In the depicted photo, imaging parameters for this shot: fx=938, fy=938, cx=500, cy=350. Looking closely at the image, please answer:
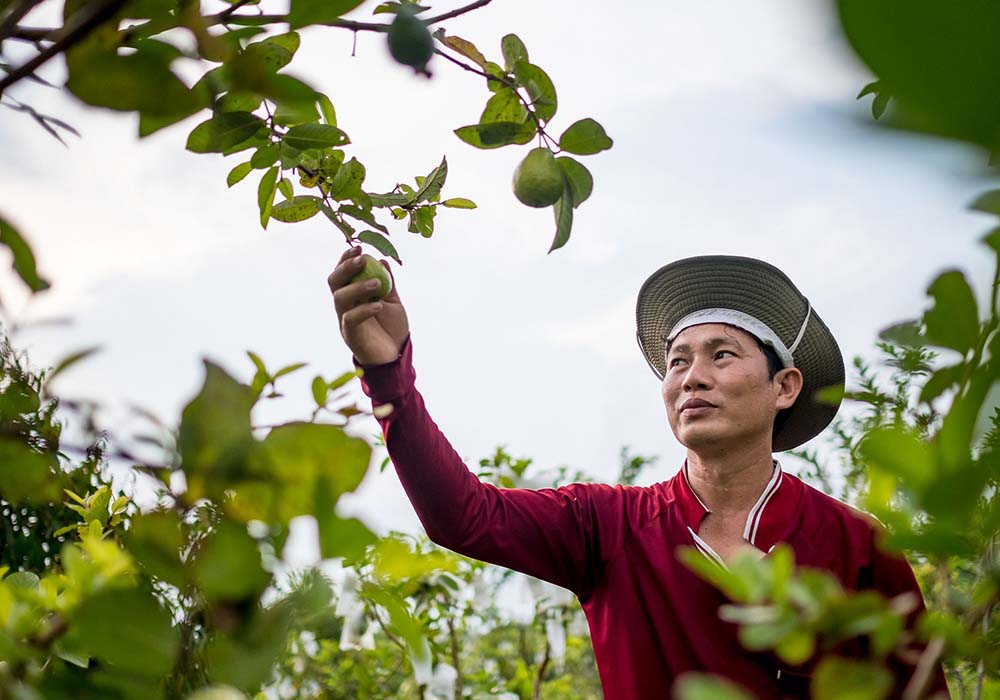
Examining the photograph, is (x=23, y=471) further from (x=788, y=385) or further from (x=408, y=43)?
(x=788, y=385)

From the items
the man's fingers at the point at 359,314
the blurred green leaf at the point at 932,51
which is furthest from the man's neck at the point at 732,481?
the blurred green leaf at the point at 932,51

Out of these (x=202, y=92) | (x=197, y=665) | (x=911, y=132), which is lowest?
(x=197, y=665)

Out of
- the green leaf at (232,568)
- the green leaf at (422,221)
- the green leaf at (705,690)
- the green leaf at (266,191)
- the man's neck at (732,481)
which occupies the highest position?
the man's neck at (732,481)

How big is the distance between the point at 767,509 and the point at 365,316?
0.94 m

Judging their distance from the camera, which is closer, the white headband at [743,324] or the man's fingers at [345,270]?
the man's fingers at [345,270]

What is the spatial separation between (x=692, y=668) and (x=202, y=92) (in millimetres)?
1423

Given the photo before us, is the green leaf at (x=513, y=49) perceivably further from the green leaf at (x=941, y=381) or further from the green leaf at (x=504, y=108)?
the green leaf at (x=941, y=381)

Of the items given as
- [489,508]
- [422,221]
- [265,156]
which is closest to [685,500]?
[489,508]

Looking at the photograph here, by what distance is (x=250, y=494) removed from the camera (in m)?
0.38

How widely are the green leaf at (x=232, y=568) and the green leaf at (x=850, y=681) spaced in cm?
20

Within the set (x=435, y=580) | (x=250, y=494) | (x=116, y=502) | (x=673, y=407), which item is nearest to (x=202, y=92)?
(x=250, y=494)

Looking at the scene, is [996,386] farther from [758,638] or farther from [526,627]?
[526,627]

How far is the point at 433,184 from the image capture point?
3.46ft

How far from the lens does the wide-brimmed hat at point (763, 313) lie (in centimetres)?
215
